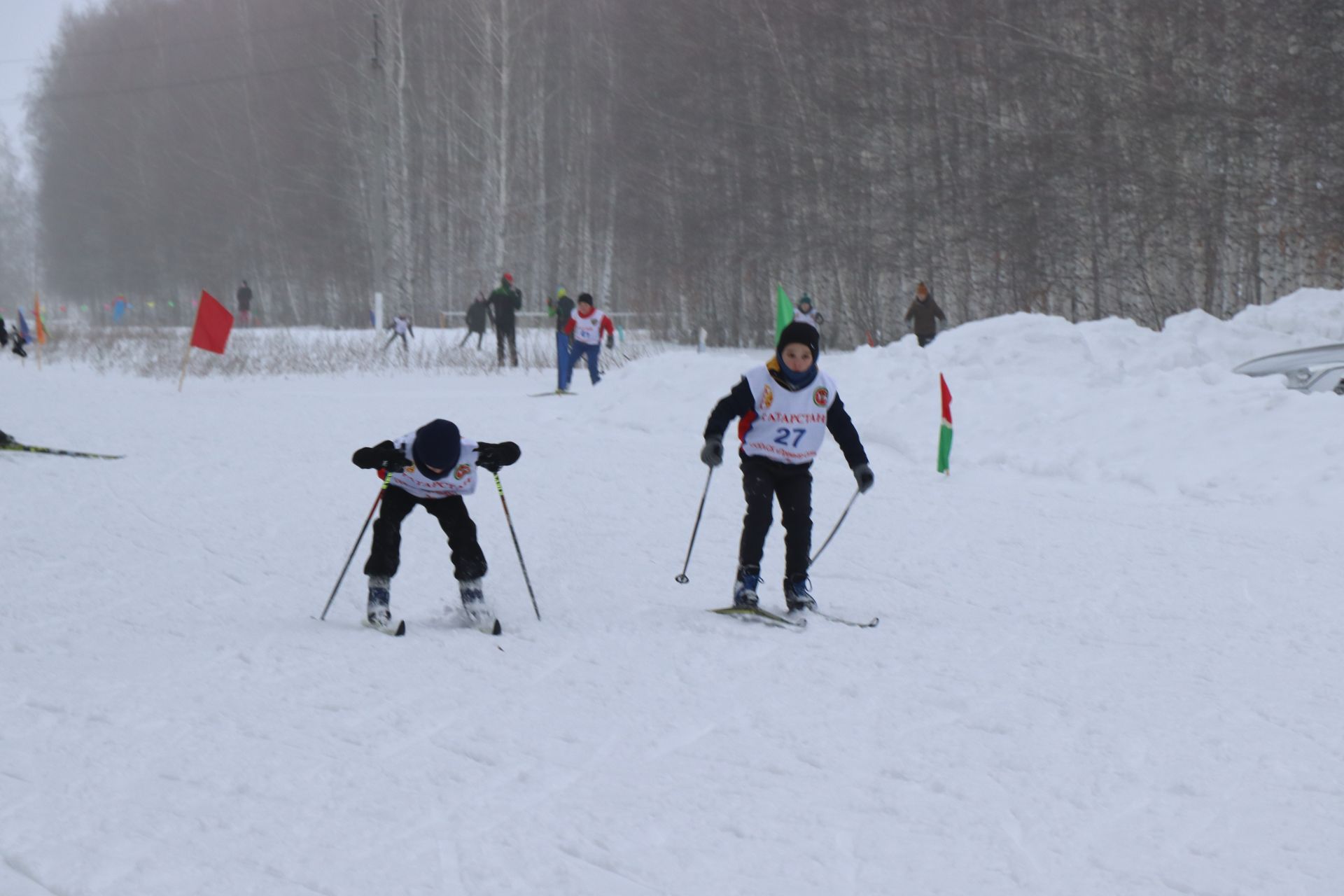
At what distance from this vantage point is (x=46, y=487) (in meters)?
9.56

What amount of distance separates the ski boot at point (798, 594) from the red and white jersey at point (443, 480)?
4.67 ft

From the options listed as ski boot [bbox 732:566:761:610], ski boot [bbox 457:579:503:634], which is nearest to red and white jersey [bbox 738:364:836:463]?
ski boot [bbox 732:566:761:610]

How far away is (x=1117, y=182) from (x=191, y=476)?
13.9m

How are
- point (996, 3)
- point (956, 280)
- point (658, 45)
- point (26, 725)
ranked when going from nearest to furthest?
1. point (26, 725)
2. point (996, 3)
3. point (956, 280)
4. point (658, 45)

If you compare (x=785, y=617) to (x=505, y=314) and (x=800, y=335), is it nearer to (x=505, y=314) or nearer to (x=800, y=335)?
(x=800, y=335)

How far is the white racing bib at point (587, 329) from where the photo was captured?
17.5m

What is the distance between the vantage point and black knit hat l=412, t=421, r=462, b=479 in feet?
17.1

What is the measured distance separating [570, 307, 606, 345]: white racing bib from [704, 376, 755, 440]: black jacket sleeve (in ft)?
39.2

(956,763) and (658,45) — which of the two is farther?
(658,45)

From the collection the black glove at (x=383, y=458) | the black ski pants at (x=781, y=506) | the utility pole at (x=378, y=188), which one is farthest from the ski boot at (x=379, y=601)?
the utility pole at (x=378, y=188)

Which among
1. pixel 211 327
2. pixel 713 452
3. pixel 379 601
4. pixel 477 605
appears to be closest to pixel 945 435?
pixel 713 452

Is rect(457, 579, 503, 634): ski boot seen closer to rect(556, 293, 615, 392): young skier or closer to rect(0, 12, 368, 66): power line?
rect(556, 293, 615, 392): young skier

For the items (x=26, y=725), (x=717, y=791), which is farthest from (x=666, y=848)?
→ (x=26, y=725)

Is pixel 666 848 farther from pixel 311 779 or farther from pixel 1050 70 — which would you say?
pixel 1050 70
